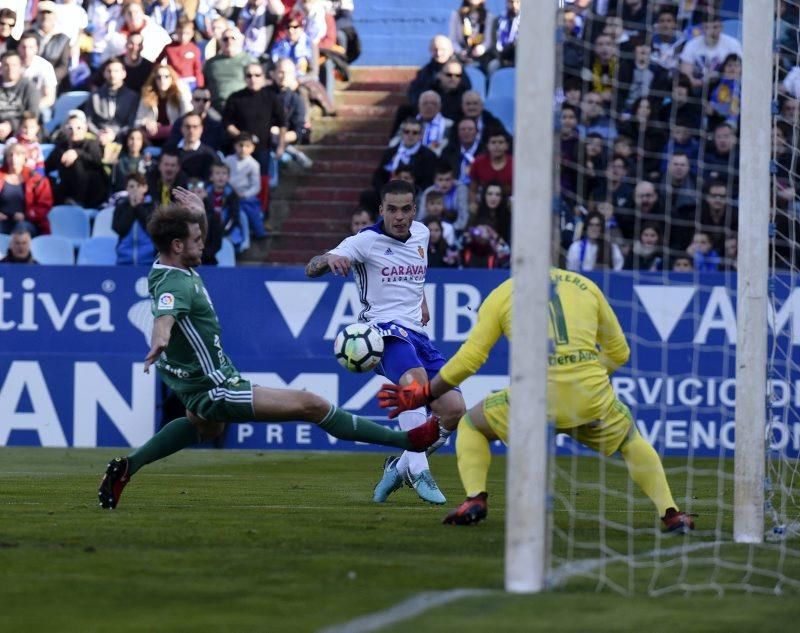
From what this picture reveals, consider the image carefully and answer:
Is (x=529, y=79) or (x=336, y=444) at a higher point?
(x=529, y=79)

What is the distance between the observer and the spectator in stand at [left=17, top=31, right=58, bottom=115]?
68.9 feet

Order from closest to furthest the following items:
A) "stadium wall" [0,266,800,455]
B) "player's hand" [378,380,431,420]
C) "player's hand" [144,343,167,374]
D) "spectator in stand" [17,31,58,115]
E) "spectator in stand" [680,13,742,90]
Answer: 1. "player's hand" [378,380,431,420]
2. "player's hand" [144,343,167,374]
3. "stadium wall" [0,266,800,455]
4. "spectator in stand" [680,13,742,90]
5. "spectator in stand" [17,31,58,115]

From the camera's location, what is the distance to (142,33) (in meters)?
21.6

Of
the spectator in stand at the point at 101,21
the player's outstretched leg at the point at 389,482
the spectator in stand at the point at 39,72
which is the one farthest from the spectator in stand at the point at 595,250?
the spectator in stand at the point at 101,21

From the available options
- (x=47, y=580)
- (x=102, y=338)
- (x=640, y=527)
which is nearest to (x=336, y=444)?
(x=102, y=338)

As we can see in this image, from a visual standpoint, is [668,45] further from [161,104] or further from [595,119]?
[161,104]

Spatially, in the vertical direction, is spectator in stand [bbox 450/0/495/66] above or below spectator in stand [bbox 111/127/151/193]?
above

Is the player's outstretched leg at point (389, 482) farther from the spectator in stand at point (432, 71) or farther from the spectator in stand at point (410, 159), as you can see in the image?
the spectator in stand at point (432, 71)

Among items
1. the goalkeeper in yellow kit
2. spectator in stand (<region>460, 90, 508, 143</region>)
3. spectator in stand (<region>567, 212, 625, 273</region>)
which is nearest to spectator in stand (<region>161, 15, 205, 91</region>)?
spectator in stand (<region>460, 90, 508, 143</region>)

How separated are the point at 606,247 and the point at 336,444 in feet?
11.1

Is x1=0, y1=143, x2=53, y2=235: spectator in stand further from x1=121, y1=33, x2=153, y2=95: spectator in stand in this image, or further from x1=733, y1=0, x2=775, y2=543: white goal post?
x1=733, y1=0, x2=775, y2=543: white goal post

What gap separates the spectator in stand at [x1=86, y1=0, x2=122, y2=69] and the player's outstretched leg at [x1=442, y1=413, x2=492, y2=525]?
15094 millimetres

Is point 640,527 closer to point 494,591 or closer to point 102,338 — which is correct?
point 494,591

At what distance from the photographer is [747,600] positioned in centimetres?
610
